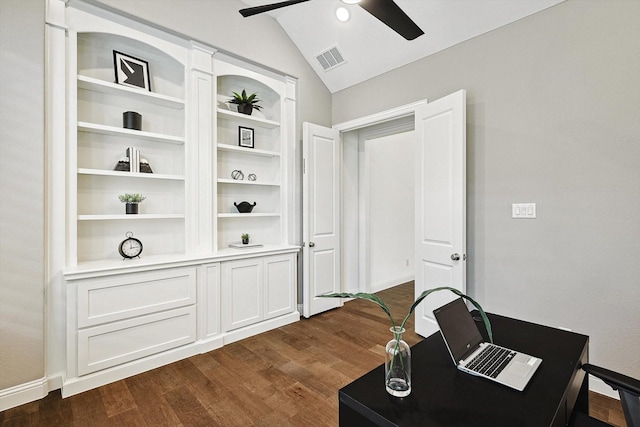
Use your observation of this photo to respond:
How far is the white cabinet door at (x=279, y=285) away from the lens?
331 centimetres

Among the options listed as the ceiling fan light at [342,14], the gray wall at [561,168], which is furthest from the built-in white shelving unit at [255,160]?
the gray wall at [561,168]

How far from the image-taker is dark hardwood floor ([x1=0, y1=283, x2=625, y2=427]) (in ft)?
6.26

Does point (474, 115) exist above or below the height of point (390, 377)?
above

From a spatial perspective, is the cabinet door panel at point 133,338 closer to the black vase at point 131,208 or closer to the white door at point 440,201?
the black vase at point 131,208

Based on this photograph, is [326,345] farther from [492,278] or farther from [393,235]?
[393,235]

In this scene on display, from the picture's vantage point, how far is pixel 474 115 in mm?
2846

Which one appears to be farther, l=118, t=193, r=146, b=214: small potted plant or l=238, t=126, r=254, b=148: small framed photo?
l=238, t=126, r=254, b=148: small framed photo

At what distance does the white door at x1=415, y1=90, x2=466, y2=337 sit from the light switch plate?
1.30 ft

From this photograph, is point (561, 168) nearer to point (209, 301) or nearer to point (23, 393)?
point (209, 301)

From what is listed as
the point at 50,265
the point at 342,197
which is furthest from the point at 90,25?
the point at 342,197

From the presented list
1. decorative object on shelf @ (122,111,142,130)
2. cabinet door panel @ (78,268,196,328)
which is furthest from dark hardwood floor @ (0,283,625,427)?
decorative object on shelf @ (122,111,142,130)

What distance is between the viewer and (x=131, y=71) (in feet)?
8.75

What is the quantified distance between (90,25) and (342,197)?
308 centimetres

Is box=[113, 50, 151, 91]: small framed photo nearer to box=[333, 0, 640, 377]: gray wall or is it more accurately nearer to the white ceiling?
the white ceiling
